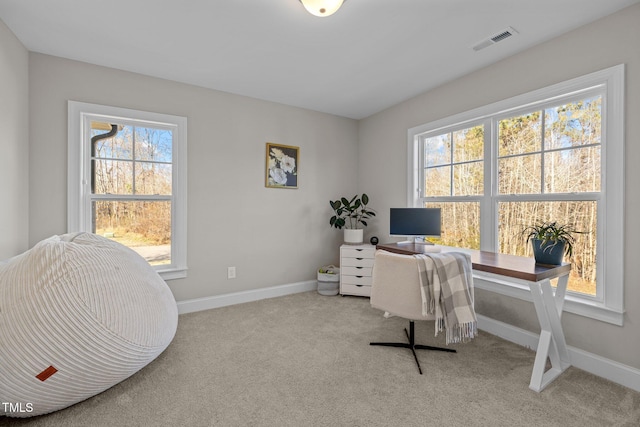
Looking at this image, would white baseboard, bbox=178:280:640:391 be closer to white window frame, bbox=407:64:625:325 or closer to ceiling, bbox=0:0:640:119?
white window frame, bbox=407:64:625:325

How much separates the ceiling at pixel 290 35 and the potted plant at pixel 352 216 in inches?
59.6

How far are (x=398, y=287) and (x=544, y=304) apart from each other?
3.05ft

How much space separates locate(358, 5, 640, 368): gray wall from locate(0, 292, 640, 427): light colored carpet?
249 mm

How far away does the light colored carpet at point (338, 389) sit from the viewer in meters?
1.59

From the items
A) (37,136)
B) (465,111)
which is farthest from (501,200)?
(37,136)

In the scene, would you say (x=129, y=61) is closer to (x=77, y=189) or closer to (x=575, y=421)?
(x=77, y=189)

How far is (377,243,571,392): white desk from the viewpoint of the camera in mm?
1841

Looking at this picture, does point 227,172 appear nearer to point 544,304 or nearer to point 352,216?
point 352,216

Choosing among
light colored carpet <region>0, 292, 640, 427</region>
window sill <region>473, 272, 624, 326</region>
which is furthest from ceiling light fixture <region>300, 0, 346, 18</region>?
window sill <region>473, 272, 624, 326</region>

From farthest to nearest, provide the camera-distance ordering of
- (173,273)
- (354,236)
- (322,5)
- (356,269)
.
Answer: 1. (354,236)
2. (356,269)
3. (173,273)
4. (322,5)

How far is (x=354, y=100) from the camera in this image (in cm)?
360

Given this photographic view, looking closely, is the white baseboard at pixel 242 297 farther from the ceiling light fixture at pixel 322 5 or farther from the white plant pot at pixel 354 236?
the ceiling light fixture at pixel 322 5

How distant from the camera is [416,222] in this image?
9.93 ft

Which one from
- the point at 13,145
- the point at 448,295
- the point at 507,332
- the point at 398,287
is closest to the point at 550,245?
the point at 448,295
